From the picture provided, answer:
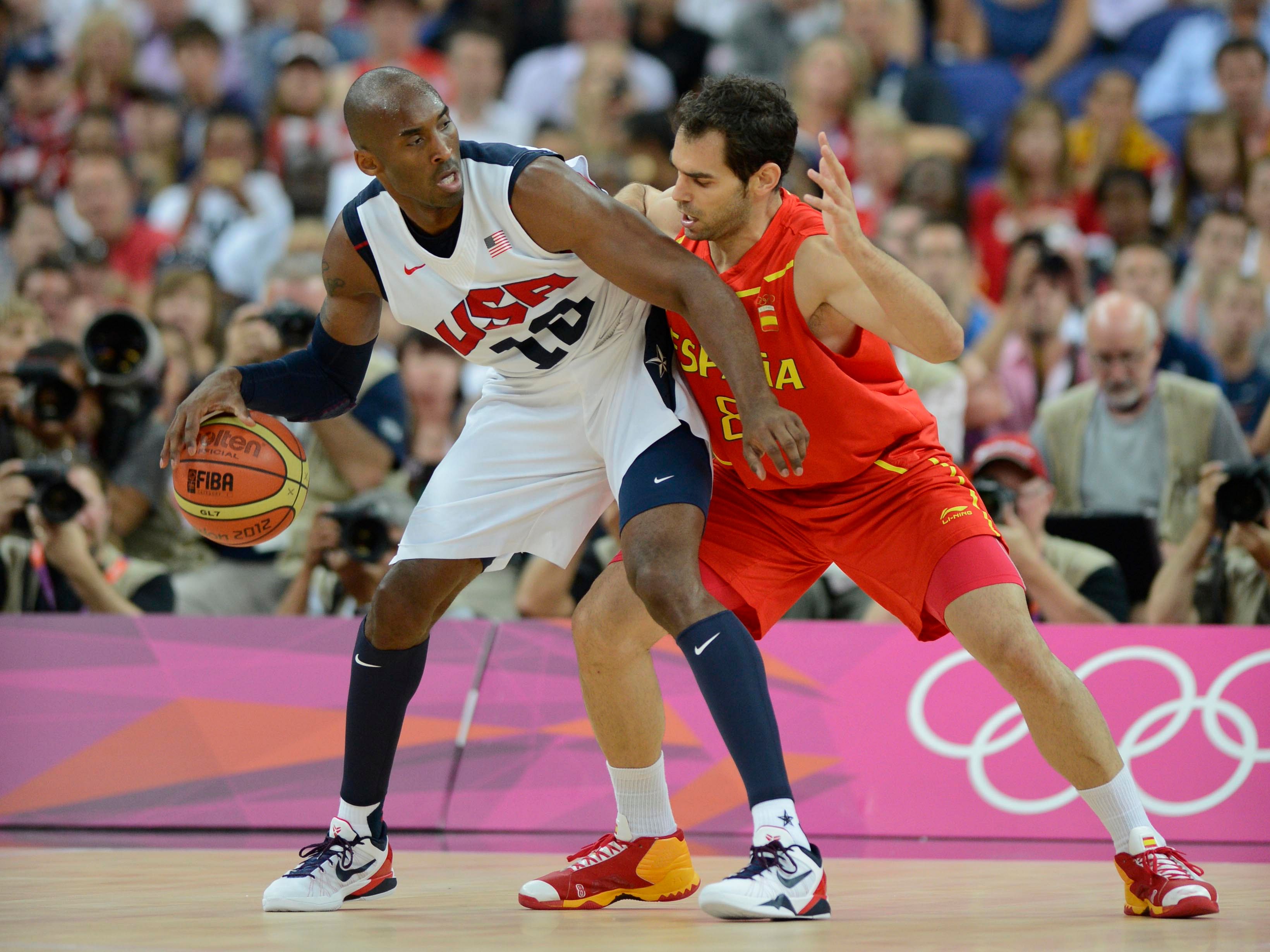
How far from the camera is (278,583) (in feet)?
22.6

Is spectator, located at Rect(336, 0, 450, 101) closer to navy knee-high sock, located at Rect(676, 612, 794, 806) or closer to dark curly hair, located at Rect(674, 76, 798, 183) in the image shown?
dark curly hair, located at Rect(674, 76, 798, 183)

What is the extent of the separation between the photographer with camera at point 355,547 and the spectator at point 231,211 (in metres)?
3.62

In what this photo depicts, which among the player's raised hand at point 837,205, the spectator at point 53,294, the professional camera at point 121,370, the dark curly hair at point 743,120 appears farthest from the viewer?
the spectator at point 53,294

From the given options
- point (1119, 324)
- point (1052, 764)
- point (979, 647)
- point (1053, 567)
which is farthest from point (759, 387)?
point (1119, 324)

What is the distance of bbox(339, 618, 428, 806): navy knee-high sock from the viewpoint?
4137mm

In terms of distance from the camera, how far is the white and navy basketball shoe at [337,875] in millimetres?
3936

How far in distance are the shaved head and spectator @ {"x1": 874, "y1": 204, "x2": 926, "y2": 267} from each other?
4.69m

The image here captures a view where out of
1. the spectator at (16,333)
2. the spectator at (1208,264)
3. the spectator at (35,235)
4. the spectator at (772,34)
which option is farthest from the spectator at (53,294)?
the spectator at (1208,264)

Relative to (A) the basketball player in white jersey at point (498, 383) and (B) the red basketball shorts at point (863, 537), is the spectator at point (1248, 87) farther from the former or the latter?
(A) the basketball player in white jersey at point (498, 383)

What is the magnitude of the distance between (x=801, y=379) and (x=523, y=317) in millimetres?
736

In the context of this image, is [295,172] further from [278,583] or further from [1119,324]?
[1119,324]

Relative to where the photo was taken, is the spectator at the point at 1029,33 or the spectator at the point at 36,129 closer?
the spectator at the point at 1029,33

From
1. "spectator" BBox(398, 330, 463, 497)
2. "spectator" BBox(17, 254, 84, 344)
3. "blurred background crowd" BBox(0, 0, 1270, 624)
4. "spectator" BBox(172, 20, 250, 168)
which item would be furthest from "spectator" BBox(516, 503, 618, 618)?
"spectator" BBox(172, 20, 250, 168)

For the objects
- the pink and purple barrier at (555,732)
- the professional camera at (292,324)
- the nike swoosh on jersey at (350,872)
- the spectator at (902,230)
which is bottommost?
the pink and purple barrier at (555,732)
